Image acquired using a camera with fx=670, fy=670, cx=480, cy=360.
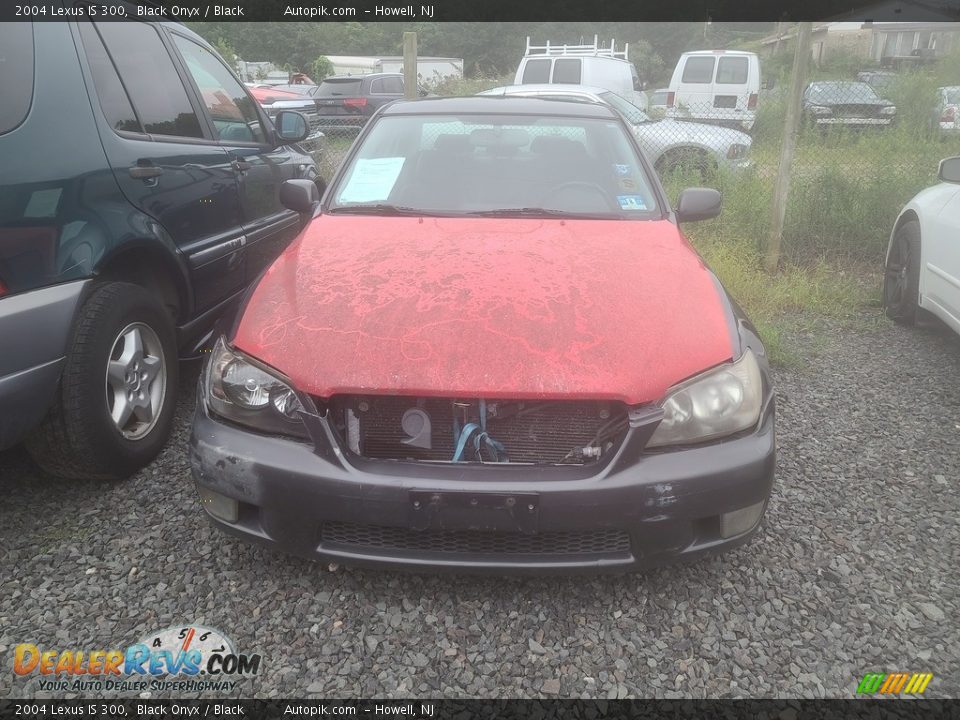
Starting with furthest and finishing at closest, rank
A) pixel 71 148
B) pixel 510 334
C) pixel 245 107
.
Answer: pixel 245 107 < pixel 71 148 < pixel 510 334

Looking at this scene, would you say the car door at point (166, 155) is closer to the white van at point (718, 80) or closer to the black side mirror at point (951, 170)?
the black side mirror at point (951, 170)

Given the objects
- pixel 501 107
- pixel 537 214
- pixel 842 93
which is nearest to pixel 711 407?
pixel 537 214

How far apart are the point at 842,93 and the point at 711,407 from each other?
30.2ft

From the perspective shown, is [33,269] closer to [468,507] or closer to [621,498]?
[468,507]

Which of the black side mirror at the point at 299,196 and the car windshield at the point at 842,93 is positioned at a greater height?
the car windshield at the point at 842,93

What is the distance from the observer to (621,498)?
6.06 ft

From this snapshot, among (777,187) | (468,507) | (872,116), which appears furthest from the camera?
(872,116)

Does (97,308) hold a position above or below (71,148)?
below

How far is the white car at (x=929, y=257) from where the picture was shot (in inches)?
150

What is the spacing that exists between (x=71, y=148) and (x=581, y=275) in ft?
6.14

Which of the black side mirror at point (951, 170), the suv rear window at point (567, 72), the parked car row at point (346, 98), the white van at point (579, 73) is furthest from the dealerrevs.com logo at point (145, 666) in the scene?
the suv rear window at point (567, 72)

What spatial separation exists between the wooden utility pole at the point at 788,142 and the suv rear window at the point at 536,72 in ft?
28.5

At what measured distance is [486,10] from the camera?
3984 centimetres

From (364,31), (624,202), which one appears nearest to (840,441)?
(624,202)
